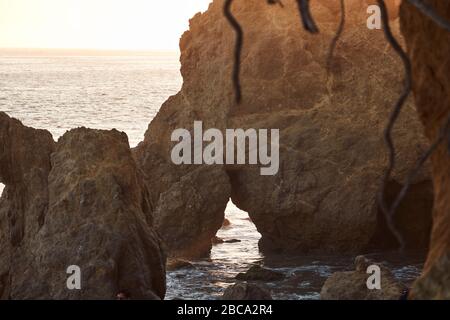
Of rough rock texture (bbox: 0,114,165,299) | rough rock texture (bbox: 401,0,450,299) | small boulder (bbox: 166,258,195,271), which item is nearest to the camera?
rough rock texture (bbox: 401,0,450,299)

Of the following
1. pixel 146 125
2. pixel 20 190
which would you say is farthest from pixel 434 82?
pixel 146 125

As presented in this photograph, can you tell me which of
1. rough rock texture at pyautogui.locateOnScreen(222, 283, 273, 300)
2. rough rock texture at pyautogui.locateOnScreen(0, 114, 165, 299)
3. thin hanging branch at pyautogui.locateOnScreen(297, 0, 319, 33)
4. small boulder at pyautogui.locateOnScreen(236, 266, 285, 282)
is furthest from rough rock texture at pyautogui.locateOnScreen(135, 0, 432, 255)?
thin hanging branch at pyautogui.locateOnScreen(297, 0, 319, 33)

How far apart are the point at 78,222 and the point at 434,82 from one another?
12.7 metres

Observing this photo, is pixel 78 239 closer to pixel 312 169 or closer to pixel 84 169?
pixel 84 169

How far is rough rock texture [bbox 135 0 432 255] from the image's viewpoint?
37.5 m

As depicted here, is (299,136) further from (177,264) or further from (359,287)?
(359,287)

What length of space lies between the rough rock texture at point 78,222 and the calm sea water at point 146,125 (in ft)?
24.0

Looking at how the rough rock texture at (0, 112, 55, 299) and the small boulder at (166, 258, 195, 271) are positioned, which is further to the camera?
the small boulder at (166, 258, 195, 271)

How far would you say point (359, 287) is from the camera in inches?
911

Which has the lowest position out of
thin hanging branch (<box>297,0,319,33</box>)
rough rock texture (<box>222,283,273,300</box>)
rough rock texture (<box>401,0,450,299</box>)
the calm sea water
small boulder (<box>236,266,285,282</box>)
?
the calm sea water

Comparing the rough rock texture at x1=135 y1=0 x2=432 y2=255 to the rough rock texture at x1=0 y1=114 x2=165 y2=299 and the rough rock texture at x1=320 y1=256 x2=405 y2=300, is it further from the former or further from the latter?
the rough rock texture at x1=0 y1=114 x2=165 y2=299

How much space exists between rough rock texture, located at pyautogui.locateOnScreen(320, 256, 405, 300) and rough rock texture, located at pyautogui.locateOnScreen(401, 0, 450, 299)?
11376 millimetres

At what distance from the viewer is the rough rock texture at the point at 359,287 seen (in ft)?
73.9

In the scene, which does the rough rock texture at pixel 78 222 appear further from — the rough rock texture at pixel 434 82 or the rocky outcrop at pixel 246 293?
the rough rock texture at pixel 434 82
